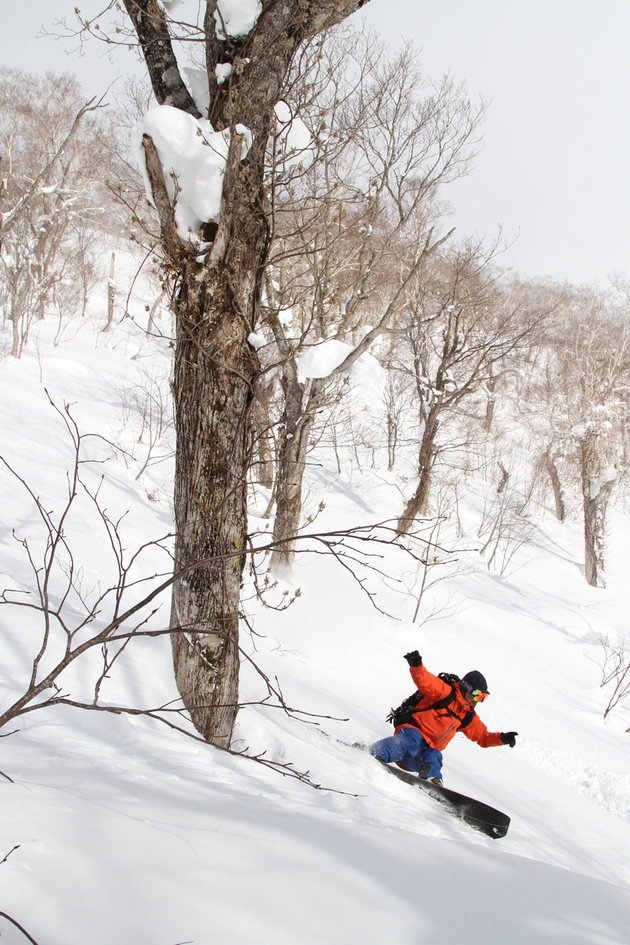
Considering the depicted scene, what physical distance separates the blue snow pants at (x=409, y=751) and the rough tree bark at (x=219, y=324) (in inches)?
74.7

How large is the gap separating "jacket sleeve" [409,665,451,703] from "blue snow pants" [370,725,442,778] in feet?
1.02

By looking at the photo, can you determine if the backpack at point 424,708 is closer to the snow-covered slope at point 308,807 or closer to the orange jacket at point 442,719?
the orange jacket at point 442,719

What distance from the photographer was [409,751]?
168 inches

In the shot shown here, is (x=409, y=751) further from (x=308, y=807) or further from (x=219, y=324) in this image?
(x=219, y=324)

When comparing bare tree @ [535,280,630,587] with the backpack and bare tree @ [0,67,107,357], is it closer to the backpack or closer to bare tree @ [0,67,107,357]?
the backpack

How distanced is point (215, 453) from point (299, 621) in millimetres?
4765

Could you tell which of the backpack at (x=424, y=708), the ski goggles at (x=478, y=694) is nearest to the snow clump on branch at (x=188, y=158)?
the backpack at (x=424, y=708)

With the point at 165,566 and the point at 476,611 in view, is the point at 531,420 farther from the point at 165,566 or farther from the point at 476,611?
the point at 165,566

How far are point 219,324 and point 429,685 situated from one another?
335 centimetres

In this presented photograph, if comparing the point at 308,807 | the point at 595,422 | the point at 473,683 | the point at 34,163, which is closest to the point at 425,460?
the point at 595,422

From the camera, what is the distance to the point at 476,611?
10.3 m

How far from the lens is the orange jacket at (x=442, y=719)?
4320mm

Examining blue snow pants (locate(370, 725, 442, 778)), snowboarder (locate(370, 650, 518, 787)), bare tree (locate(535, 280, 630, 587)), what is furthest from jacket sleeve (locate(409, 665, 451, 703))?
bare tree (locate(535, 280, 630, 587))

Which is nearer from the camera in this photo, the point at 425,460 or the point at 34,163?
the point at 425,460
